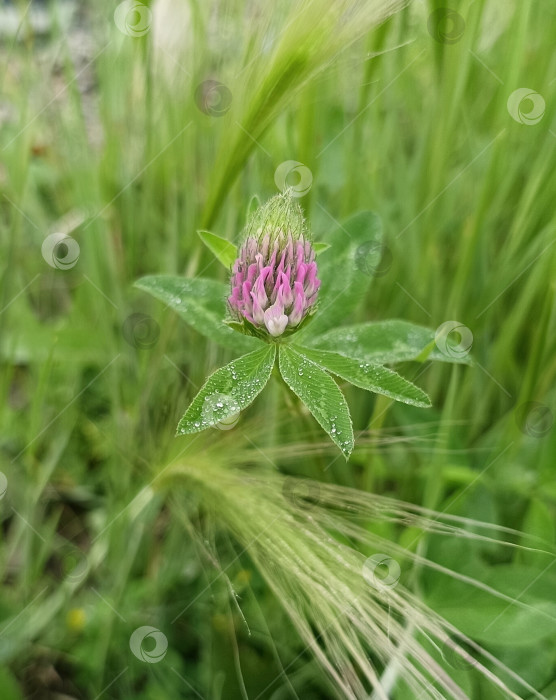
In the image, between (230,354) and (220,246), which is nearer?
(220,246)

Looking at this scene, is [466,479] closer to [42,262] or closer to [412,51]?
[412,51]

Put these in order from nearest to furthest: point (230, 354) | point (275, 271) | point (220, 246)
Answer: point (275, 271), point (220, 246), point (230, 354)

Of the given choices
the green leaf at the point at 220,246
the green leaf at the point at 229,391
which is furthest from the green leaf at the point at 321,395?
the green leaf at the point at 220,246

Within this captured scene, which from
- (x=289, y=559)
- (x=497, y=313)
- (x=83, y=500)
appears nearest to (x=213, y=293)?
(x=289, y=559)

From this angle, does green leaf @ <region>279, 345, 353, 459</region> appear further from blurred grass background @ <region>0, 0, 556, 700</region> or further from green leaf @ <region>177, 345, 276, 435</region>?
blurred grass background @ <region>0, 0, 556, 700</region>

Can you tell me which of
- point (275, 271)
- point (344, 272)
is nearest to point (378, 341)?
point (344, 272)

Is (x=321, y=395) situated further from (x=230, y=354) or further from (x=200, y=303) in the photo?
(x=230, y=354)

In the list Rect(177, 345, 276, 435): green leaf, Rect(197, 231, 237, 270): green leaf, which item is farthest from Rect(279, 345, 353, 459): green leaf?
Rect(197, 231, 237, 270): green leaf
